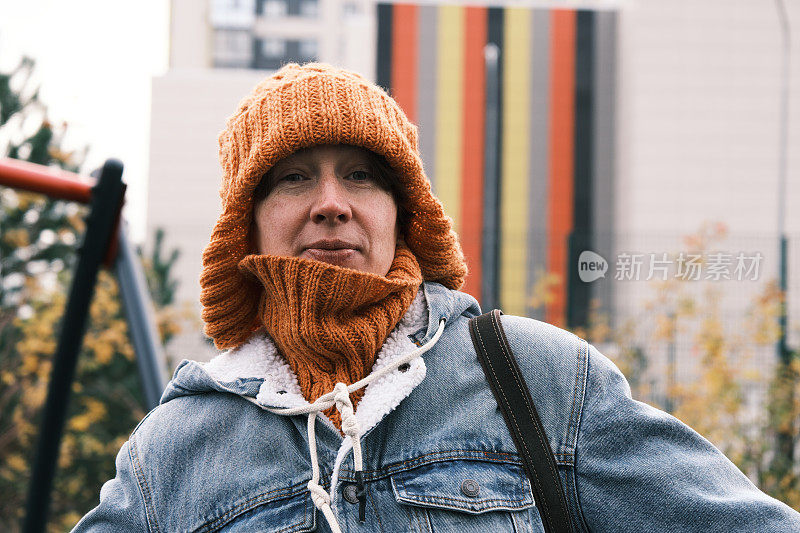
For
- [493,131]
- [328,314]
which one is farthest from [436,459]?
[493,131]

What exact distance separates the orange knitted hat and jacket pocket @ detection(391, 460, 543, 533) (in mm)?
427

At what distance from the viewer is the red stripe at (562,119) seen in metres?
17.1

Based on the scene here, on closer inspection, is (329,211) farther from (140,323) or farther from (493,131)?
(493,131)

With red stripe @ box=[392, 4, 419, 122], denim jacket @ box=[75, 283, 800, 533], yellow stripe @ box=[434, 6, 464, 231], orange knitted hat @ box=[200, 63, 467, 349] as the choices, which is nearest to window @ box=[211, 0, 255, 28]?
red stripe @ box=[392, 4, 419, 122]

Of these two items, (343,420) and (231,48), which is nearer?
(343,420)

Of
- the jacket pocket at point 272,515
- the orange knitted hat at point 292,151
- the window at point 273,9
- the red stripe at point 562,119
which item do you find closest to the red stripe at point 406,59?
the red stripe at point 562,119

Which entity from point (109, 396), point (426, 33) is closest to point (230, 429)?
point (109, 396)

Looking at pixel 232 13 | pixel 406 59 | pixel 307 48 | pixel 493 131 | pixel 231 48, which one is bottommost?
pixel 493 131

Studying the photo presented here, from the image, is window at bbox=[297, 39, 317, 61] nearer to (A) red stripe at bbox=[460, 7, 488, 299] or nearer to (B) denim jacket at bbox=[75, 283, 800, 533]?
(A) red stripe at bbox=[460, 7, 488, 299]

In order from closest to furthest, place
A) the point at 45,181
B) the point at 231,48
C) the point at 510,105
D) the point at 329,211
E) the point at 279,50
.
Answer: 1. the point at 329,211
2. the point at 45,181
3. the point at 510,105
4. the point at 231,48
5. the point at 279,50

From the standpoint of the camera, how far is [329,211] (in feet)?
4.62

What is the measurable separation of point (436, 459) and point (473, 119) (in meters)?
16.6

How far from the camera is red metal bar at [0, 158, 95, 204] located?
2.85 m

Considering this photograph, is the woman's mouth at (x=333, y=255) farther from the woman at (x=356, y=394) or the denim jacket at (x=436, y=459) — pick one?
the denim jacket at (x=436, y=459)
